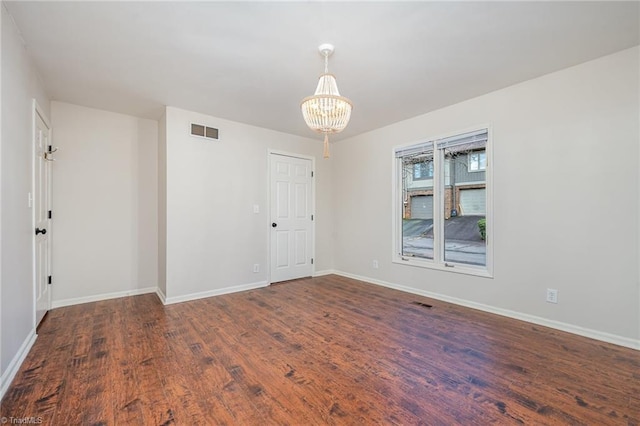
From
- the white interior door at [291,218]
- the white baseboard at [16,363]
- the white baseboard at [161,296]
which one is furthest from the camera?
the white interior door at [291,218]

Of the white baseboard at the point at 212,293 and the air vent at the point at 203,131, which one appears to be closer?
the white baseboard at the point at 212,293

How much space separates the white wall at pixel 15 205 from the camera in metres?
1.87

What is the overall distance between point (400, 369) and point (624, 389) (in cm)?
140

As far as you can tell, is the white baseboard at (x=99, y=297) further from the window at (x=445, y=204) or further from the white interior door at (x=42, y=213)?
the window at (x=445, y=204)

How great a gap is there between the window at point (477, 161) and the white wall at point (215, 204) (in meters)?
2.76

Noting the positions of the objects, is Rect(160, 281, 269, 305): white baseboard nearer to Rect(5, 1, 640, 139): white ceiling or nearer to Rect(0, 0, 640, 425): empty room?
Rect(0, 0, 640, 425): empty room

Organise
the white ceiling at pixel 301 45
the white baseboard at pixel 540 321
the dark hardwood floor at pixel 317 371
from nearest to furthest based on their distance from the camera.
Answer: the dark hardwood floor at pixel 317 371 → the white ceiling at pixel 301 45 → the white baseboard at pixel 540 321

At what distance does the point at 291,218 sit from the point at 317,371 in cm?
303

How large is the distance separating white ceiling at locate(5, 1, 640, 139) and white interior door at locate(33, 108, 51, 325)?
1.90 ft

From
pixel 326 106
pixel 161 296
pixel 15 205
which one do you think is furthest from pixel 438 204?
pixel 15 205

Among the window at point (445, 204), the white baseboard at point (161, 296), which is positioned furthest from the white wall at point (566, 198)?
the white baseboard at point (161, 296)

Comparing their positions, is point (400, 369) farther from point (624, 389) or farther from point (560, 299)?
point (560, 299)

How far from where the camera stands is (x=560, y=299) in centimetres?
274

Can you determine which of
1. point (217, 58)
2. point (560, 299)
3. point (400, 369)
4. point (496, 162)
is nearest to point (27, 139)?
point (217, 58)
